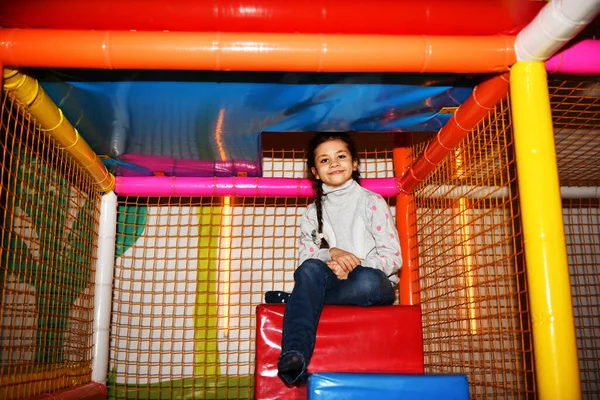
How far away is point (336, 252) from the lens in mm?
2012

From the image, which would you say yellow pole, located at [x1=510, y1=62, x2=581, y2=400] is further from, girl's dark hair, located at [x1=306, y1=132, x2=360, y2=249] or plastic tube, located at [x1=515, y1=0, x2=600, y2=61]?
girl's dark hair, located at [x1=306, y1=132, x2=360, y2=249]

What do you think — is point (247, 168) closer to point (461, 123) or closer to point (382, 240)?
point (382, 240)

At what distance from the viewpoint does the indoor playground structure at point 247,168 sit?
139 centimetres

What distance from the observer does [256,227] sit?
320 centimetres

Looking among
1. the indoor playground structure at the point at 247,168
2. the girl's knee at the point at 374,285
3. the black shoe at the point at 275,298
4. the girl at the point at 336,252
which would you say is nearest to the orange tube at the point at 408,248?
the indoor playground structure at the point at 247,168

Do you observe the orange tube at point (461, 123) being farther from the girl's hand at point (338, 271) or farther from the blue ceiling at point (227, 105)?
the girl's hand at point (338, 271)

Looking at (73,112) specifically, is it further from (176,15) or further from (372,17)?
(372,17)

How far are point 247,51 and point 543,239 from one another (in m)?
0.92

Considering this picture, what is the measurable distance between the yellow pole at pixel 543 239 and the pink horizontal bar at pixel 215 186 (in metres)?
1.25

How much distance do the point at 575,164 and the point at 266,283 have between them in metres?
1.95

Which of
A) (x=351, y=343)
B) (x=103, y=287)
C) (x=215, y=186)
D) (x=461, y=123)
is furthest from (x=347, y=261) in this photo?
(x=103, y=287)

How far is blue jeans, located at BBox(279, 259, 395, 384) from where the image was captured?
5.31 feet

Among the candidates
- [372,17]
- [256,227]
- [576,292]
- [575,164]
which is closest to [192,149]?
[256,227]

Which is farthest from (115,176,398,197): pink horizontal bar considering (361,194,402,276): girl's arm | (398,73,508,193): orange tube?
(361,194,402,276): girl's arm
